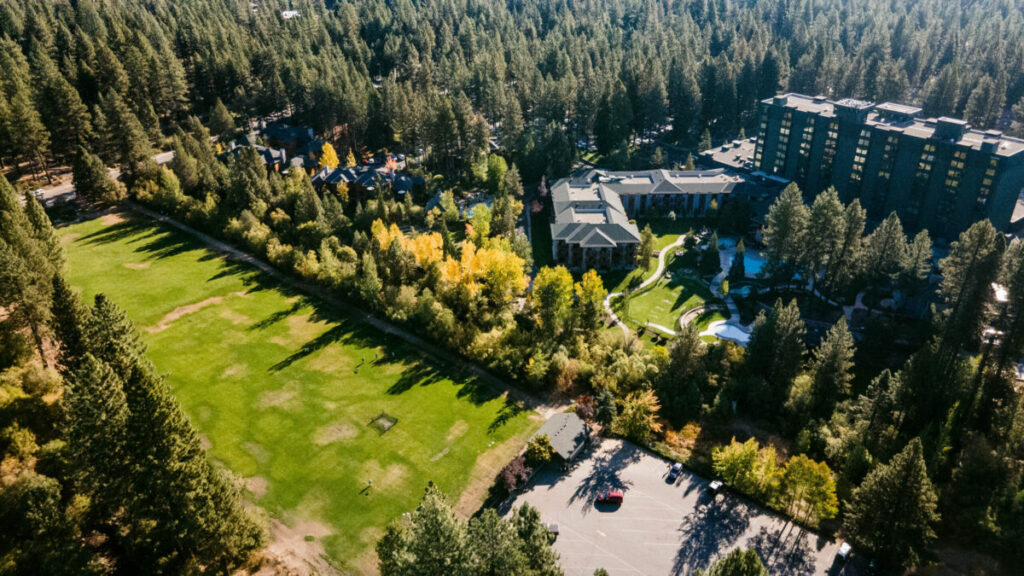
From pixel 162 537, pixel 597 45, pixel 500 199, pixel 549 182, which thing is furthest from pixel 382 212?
pixel 597 45

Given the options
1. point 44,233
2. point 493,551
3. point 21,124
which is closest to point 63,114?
point 21,124

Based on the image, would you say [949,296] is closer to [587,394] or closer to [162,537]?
[587,394]

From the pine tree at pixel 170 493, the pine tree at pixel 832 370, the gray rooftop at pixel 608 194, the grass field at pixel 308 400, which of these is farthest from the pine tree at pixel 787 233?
the pine tree at pixel 170 493

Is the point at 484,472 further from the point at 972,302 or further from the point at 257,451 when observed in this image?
the point at 972,302

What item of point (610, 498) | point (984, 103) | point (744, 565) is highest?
point (984, 103)

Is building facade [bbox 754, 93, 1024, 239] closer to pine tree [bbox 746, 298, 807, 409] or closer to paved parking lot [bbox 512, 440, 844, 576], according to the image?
pine tree [bbox 746, 298, 807, 409]

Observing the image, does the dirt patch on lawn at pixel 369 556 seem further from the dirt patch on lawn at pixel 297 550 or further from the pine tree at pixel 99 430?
the pine tree at pixel 99 430
